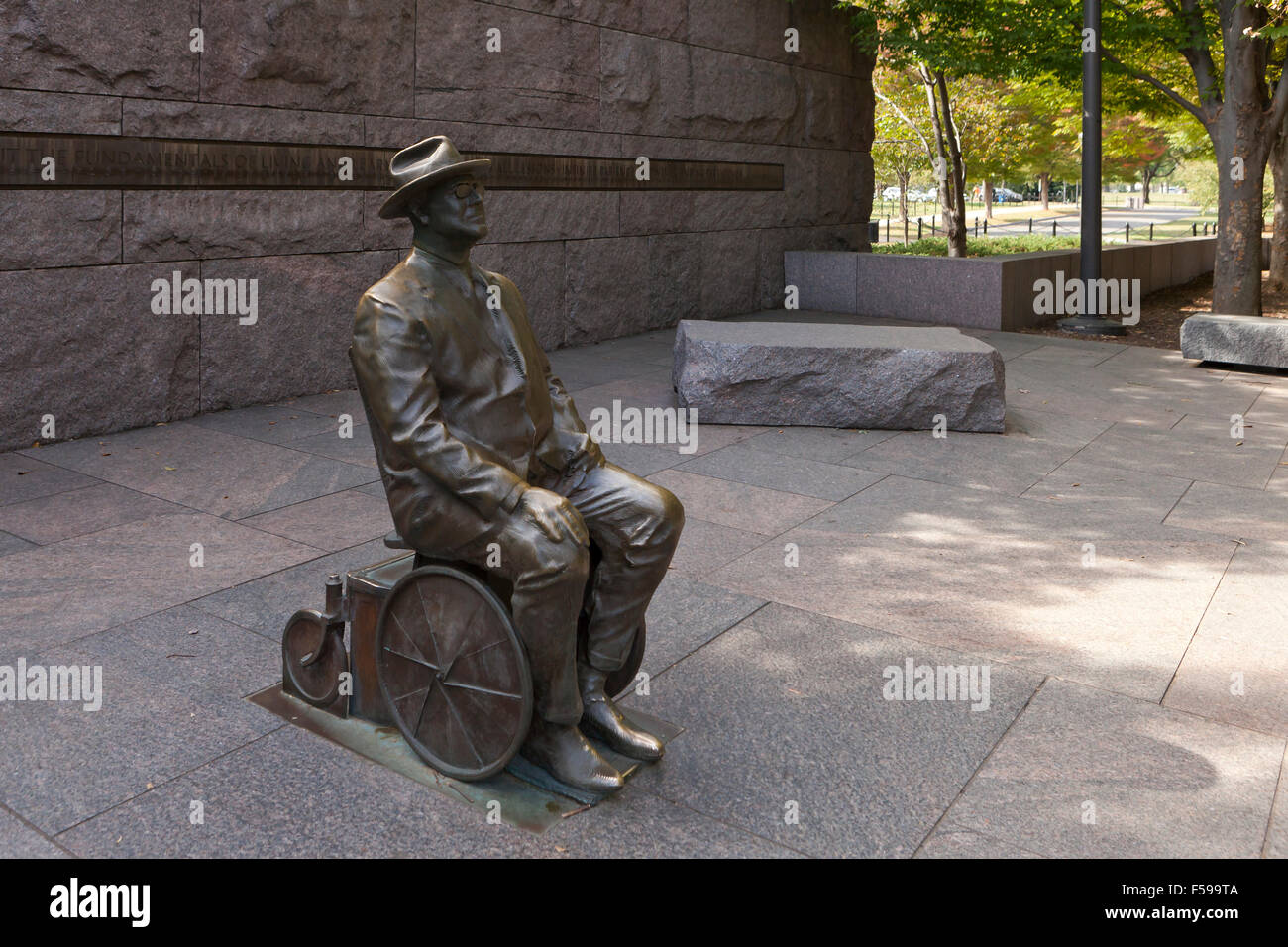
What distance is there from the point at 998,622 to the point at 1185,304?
48.0 feet

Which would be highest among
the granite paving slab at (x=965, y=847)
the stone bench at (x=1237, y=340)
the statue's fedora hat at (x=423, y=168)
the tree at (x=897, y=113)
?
the tree at (x=897, y=113)

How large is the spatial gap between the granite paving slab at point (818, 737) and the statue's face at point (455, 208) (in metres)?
1.69

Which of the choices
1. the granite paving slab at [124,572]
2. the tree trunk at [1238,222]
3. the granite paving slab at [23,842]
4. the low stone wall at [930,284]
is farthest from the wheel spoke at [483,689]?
the tree trunk at [1238,222]

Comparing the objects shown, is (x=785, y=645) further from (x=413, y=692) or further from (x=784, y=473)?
(x=784, y=473)

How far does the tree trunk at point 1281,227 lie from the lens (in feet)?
64.1

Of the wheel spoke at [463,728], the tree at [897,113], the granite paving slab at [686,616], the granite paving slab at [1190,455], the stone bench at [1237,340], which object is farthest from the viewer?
the tree at [897,113]

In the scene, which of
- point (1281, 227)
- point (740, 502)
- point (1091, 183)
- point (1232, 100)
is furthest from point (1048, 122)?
point (740, 502)

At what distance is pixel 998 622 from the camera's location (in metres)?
4.98

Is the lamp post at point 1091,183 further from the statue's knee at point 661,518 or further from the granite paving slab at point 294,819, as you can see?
the granite paving slab at point 294,819

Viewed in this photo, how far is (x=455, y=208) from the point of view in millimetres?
3541

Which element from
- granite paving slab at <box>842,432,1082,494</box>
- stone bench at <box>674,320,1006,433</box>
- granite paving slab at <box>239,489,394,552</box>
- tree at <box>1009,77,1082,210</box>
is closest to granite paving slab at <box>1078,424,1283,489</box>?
granite paving slab at <box>842,432,1082,494</box>

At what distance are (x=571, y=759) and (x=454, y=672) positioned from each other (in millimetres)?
418

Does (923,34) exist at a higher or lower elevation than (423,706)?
higher

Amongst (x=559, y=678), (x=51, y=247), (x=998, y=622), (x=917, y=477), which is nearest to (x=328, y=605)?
(x=559, y=678)
